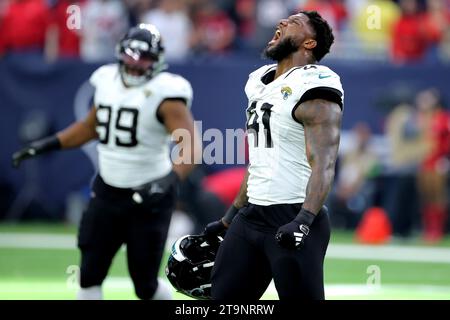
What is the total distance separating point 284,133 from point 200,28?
8.97 metres

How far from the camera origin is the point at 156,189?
22.8ft

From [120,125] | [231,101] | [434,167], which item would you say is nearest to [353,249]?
[434,167]

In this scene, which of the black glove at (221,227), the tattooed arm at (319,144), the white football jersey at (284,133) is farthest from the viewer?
the black glove at (221,227)

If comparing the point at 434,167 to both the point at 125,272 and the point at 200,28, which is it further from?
the point at 125,272

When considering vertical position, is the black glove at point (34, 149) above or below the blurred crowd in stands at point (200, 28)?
above

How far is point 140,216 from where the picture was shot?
22.9 ft

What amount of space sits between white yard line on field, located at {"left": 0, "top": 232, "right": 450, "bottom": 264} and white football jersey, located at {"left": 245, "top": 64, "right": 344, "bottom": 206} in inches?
228

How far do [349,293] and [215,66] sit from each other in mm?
5264

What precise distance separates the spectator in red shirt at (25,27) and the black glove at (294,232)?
930cm

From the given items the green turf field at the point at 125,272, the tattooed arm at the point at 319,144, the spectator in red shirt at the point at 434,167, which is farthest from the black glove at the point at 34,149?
the spectator in red shirt at the point at 434,167

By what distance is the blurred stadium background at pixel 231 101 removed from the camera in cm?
1281

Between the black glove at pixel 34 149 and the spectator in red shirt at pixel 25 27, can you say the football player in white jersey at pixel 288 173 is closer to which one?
the black glove at pixel 34 149

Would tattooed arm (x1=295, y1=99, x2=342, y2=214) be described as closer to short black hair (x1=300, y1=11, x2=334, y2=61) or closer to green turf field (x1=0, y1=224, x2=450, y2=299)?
short black hair (x1=300, y1=11, x2=334, y2=61)
